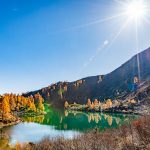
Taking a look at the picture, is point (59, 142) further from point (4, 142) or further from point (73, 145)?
point (4, 142)

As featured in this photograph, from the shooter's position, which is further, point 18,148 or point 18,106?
point 18,106

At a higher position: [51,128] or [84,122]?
[84,122]

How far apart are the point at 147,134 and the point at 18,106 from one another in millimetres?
148283

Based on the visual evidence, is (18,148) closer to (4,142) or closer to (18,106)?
(4,142)

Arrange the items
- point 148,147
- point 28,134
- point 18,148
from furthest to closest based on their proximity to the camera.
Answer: point 28,134 → point 18,148 → point 148,147

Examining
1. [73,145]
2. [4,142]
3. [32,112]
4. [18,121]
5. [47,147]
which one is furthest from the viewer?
[32,112]

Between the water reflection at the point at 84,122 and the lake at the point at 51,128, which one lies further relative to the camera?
the water reflection at the point at 84,122

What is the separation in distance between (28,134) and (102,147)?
Result: 59099 mm

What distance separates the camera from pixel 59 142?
58.2 metres

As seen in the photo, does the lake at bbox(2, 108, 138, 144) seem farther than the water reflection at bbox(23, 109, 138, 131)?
No

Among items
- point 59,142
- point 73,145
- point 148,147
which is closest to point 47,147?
point 59,142

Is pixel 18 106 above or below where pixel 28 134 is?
above

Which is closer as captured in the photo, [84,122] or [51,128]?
[51,128]

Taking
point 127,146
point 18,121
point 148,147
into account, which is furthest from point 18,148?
point 18,121
